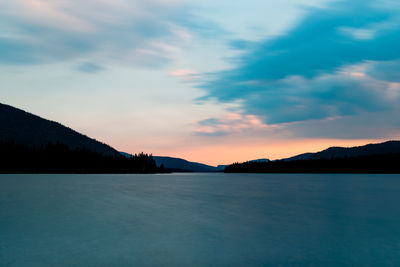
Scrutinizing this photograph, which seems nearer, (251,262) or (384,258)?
(251,262)

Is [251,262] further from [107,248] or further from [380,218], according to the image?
[380,218]

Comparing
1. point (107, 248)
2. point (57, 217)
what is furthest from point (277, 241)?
point (57, 217)

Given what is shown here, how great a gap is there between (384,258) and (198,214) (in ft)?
84.1

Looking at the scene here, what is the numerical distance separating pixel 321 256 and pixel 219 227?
522 inches

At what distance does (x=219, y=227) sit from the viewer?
34.4 meters

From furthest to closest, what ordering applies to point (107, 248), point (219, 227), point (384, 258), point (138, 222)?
point (138, 222) → point (219, 227) → point (107, 248) → point (384, 258)

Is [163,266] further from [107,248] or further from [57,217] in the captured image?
[57,217]

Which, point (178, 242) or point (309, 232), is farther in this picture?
point (309, 232)

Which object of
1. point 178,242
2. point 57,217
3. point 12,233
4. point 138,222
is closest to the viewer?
point 178,242

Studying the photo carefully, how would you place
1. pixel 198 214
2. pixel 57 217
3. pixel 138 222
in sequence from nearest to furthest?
pixel 138 222 < pixel 57 217 < pixel 198 214

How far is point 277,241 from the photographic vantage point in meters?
27.4

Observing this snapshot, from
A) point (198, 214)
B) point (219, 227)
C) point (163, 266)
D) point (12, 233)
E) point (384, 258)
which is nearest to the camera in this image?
point (163, 266)

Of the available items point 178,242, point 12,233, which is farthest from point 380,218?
point 12,233

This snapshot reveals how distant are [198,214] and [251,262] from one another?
2439cm
